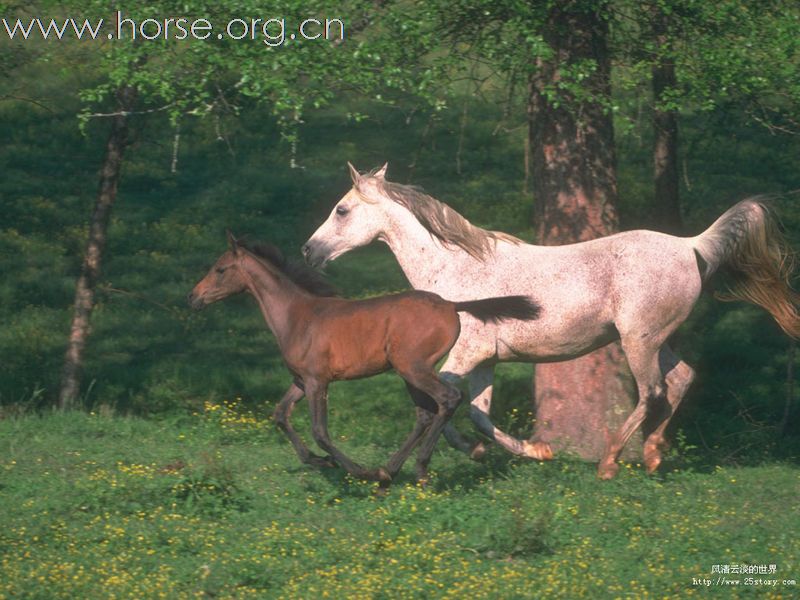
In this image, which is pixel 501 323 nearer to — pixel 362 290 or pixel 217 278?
pixel 217 278

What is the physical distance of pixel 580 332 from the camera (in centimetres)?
1006

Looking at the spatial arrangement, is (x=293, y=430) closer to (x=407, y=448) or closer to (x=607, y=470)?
(x=407, y=448)

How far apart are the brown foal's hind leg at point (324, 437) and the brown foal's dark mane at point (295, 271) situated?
0.88 meters

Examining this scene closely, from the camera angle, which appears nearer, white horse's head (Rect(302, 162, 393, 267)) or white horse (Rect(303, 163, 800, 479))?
white horse (Rect(303, 163, 800, 479))

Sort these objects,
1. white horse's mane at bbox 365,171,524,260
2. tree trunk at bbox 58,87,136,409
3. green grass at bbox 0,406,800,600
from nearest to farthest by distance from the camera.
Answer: green grass at bbox 0,406,800,600, white horse's mane at bbox 365,171,524,260, tree trunk at bbox 58,87,136,409

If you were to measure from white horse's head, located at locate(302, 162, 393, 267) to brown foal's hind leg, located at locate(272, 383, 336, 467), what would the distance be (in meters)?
1.33

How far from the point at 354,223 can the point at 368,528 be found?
3.08 m

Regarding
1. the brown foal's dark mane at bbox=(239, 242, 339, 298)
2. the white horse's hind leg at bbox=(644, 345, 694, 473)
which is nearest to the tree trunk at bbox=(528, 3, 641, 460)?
the white horse's hind leg at bbox=(644, 345, 694, 473)

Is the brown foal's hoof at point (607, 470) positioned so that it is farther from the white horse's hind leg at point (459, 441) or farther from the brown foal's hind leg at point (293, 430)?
the brown foal's hind leg at point (293, 430)

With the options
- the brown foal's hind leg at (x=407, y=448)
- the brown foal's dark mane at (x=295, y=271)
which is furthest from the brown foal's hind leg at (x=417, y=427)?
the brown foal's dark mane at (x=295, y=271)

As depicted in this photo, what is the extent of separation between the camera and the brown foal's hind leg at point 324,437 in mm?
8953

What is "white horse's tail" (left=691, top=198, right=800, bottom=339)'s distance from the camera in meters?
10.5

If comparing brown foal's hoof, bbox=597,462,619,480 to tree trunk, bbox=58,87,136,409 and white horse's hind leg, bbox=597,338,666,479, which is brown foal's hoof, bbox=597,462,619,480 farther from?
tree trunk, bbox=58,87,136,409

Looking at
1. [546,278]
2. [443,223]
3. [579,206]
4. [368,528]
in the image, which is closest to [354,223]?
[443,223]
